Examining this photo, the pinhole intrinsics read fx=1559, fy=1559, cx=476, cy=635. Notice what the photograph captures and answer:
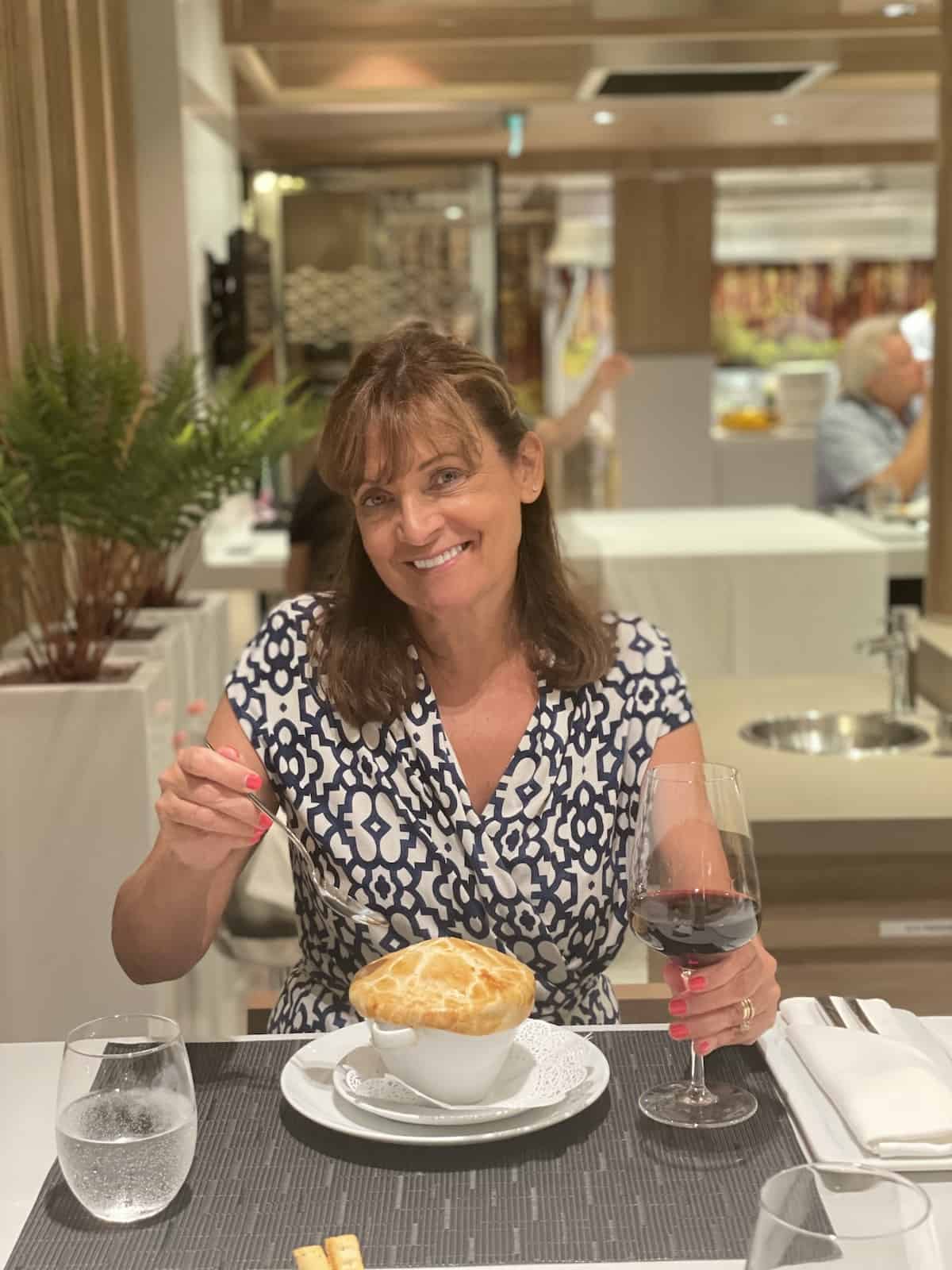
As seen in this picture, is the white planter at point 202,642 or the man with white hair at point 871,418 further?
the man with white hair at point 871,418

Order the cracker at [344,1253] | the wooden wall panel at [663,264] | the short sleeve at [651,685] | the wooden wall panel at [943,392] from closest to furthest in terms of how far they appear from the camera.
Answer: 1. the cracker at [344,1253]
2. the short sleeve at [651,685]
3. the wooden wall panel at [943,392]
4. the wooden wall panel at [663,264]

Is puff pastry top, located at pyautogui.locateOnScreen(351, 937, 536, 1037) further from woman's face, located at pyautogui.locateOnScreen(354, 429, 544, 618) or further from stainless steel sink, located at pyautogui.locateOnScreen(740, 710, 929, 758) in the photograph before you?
stainless steel sink, located at pyautogui.locateOnScreen(740, 710, 929, 758)

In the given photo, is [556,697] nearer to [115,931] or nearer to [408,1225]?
[115,931]

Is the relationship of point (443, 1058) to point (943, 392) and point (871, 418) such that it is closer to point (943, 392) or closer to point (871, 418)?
point (943, 392)

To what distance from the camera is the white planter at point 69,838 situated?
236 cm

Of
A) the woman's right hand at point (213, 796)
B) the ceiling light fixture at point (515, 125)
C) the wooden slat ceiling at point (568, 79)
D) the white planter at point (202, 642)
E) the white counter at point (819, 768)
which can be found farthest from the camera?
the ceiling light fixture at point (515, 125)

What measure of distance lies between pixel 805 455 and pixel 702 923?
27.0ft

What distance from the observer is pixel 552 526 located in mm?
1844

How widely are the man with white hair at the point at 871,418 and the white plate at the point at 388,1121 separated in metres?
4.57

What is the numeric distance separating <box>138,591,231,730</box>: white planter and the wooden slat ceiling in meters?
2.17

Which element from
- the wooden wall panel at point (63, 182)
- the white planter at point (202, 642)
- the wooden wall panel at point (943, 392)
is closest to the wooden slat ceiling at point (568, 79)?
the wooden wall panel at point (63, 182)

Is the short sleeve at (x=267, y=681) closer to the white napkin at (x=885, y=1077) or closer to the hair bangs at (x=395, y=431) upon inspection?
the hair bangs at (x=395, y=431)

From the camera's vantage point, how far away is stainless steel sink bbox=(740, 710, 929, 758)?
2896 mm

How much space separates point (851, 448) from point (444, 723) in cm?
416
